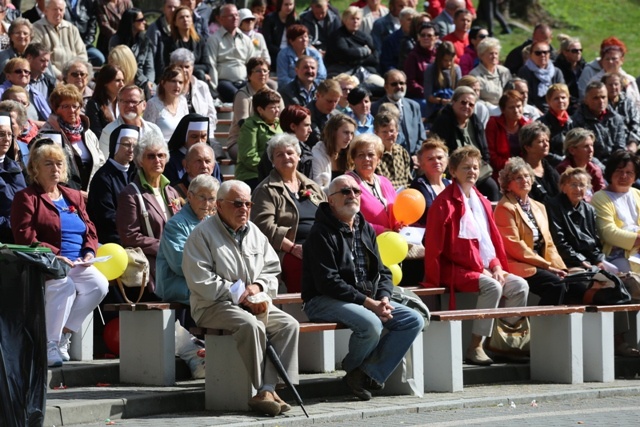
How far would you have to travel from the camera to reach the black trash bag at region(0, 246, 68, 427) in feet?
27.5

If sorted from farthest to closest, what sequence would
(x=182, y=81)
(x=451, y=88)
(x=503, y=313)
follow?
1. (x=451, y=88)
2. (x=182, y=81)
3. (x=503, y=313)

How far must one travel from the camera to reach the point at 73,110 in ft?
44.0

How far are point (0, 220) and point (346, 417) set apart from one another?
134 inches

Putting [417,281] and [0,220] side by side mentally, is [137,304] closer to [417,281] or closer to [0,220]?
[0,220]

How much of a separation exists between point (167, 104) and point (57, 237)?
445 cm

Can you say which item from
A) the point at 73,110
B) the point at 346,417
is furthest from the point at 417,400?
the point at 73,110

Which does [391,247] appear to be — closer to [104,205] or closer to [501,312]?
[501,312]

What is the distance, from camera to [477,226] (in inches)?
512

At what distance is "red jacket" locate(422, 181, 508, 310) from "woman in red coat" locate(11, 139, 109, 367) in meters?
3.20

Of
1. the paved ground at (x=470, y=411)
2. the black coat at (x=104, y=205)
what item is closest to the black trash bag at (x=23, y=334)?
the paved ground at (x=470, y=411)

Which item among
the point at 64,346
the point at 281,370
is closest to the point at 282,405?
the point at 281,370

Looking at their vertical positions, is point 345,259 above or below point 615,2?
below

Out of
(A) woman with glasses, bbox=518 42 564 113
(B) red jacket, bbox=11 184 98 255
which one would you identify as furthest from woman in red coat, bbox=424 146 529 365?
(A) woman with glasses, bbox=518 42 564 113

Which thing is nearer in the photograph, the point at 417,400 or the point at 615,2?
the point at 417,400
